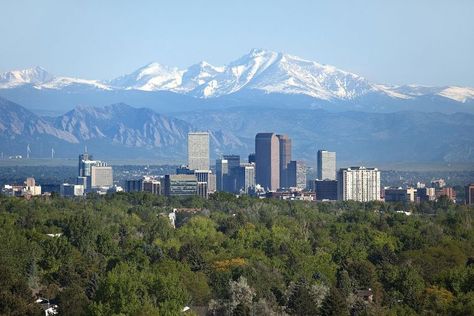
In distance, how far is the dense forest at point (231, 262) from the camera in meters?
43.1

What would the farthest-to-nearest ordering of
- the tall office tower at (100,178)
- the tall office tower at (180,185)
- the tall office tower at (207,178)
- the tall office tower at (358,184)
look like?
the tall office tower at (100,178), the tall office tower at (207,178), the tall office tower at (358,184), the tall office tower at (180,185)

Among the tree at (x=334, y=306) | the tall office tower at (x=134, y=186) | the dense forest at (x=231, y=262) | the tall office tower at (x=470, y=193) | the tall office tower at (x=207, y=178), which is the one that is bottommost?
the tree at (x=334, y=306)

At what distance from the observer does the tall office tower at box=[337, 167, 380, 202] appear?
6452 inches

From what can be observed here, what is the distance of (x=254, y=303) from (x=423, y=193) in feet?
373

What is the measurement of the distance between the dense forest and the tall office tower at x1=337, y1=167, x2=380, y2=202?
7025 cm

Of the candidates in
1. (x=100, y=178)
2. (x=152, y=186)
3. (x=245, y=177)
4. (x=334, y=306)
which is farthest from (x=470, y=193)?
(x=334, y=306)

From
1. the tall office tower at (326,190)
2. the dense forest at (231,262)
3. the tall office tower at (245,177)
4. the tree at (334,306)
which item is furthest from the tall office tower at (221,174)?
the tree at (334,306)

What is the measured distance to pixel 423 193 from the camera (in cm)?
15625

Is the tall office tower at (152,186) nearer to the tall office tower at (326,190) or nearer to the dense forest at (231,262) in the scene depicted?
the tall office tower at (326,190)

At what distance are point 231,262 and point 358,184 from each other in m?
110

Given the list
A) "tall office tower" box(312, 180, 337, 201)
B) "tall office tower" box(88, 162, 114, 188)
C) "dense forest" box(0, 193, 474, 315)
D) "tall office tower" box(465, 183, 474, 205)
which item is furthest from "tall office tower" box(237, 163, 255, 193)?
"dense forest" box(0, 193, 474, 315)

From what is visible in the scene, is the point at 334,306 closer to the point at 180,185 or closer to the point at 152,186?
the point at 152,186

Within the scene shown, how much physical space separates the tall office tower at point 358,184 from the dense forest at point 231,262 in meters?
70.3

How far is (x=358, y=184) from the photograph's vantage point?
16675cm
